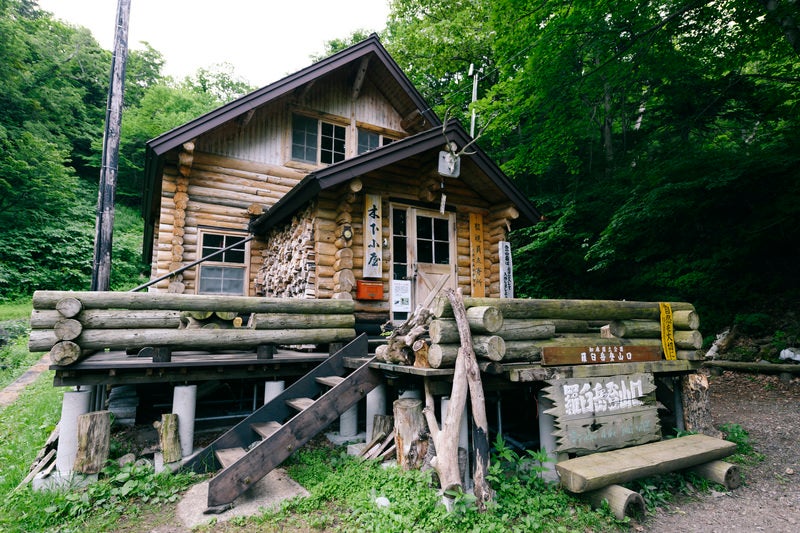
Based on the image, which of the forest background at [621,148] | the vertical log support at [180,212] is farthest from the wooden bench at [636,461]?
the vertical log support at [180,212]

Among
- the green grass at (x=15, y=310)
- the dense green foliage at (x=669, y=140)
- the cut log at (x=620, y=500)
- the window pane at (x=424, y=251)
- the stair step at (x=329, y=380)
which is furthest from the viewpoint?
the green grass at (x=15, y=310)

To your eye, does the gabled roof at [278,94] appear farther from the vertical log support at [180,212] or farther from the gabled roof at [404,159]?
the gabled roof at [404,159]

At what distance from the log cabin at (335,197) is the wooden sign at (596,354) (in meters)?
3.74

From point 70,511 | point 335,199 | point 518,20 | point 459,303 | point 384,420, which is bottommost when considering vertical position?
point 70,511

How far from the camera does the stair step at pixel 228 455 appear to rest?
13.8ft

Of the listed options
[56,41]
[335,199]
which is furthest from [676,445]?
[56,41]

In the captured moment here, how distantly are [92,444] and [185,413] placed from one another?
36.8 inches

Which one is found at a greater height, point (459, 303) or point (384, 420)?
point (459, 303)

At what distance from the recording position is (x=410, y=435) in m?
4.41

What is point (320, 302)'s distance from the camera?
5836 mm

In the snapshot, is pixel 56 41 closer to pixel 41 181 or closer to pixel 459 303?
pixel 41 181

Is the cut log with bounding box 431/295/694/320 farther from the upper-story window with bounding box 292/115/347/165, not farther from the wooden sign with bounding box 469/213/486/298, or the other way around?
the upper-story window with bounding box 292/115/347/165

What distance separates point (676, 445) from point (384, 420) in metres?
3.50

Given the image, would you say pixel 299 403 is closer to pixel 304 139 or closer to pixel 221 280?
pixel 221 280
